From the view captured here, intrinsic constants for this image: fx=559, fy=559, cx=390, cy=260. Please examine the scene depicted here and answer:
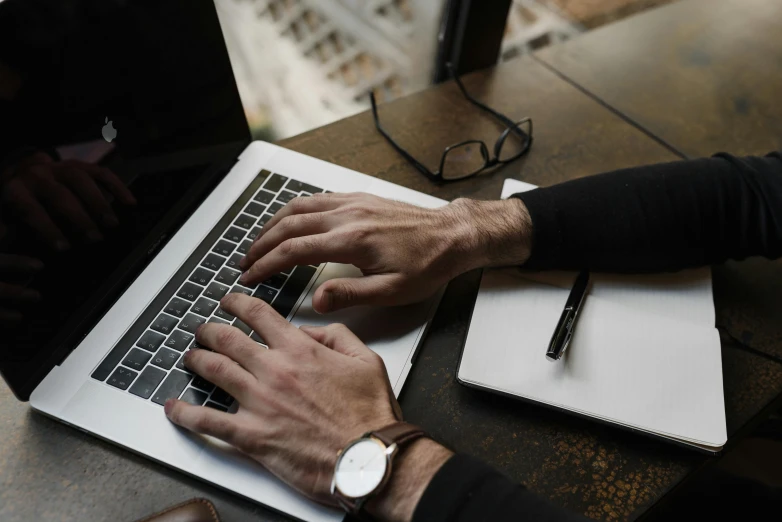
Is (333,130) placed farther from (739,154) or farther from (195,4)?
(739,154)

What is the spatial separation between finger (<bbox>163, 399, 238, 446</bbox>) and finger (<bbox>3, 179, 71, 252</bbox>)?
0.64 ft

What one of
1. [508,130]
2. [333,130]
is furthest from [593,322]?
[333,130]

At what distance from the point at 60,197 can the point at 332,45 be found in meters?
1.80

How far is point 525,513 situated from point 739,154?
30.3 inches

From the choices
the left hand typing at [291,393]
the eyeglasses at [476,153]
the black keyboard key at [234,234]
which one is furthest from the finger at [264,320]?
the eyeglasses at [476,153]

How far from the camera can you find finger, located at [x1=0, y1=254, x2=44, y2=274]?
0.49 m

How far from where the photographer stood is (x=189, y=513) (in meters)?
0.51

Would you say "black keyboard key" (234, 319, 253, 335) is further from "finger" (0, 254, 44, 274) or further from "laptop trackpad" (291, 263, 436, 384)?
"finger" (0, 254, 44, 274)

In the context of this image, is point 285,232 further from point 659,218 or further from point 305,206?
point 659,218

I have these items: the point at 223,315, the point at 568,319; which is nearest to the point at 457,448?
the point at 568,319

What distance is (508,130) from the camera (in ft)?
2.91

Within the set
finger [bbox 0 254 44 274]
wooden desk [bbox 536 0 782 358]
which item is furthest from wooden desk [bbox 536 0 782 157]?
finger [bbox 0 254 44 274]

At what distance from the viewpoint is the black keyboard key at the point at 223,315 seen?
623mm

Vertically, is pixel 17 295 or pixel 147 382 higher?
pixel 17 295
